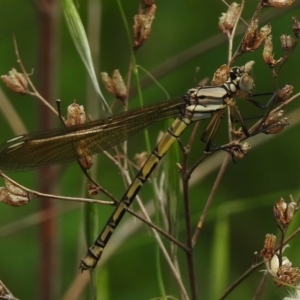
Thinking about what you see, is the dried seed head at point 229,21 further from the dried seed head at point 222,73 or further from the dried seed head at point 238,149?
the dried seed head at point 238,149

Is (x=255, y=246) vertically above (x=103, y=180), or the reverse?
(x=103, y=180)

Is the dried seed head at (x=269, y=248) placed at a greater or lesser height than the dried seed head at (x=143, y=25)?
lesser

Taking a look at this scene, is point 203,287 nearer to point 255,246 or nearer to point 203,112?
point 255,246

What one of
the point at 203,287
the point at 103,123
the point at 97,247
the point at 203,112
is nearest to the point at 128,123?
the point at 103,123

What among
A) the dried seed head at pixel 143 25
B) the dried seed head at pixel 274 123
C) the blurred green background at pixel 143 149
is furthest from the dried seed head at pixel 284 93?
the blurred green background at pixel 143 149

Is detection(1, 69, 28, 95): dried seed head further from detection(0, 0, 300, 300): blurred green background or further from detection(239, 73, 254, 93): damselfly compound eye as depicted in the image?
detection(0, 0, 300, 300): blurred green background

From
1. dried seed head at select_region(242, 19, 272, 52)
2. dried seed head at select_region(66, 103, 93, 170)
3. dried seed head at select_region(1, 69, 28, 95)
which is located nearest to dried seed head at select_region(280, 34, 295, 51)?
dried seed head at select_region(242, 19, 272, 52)
